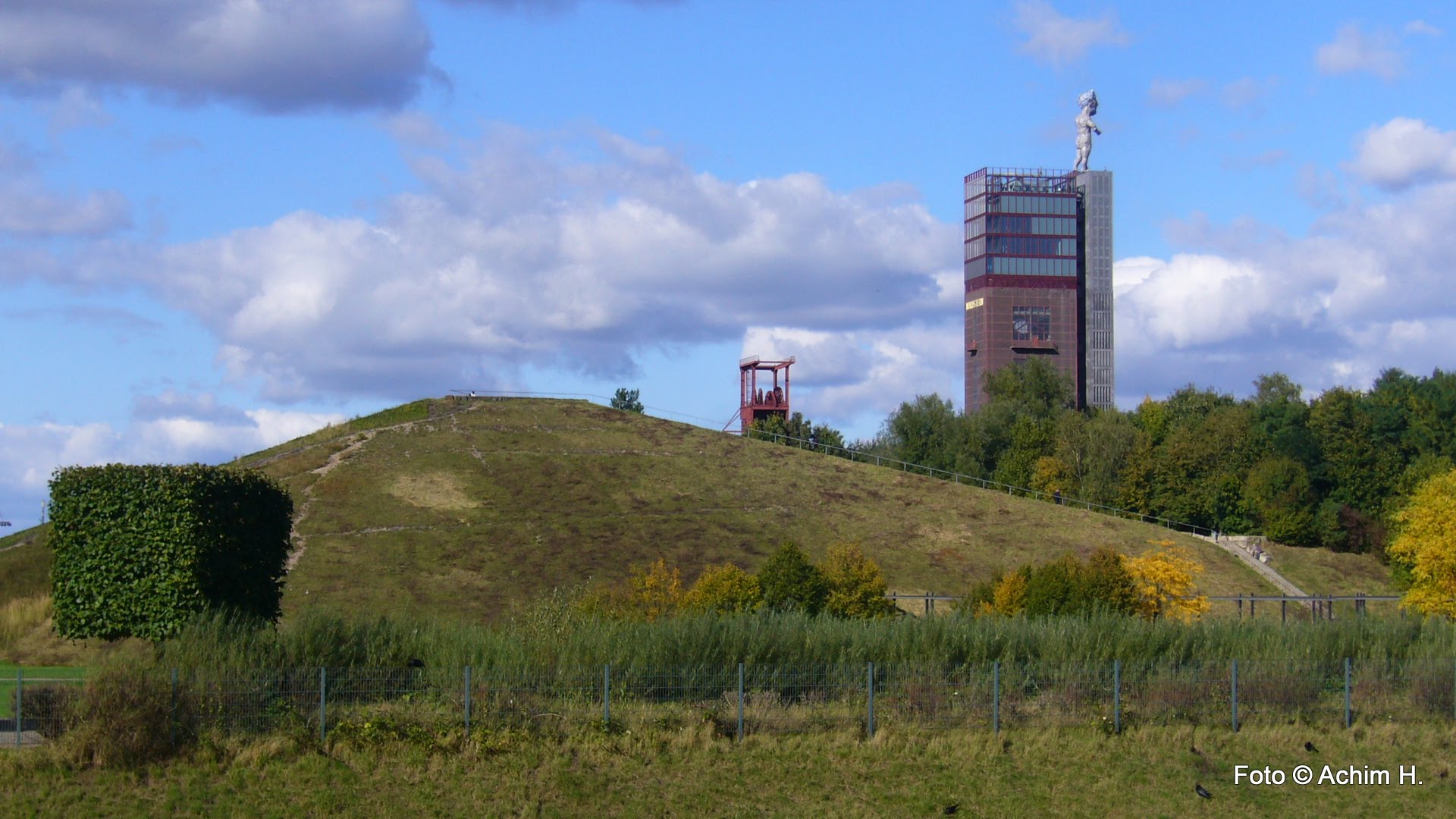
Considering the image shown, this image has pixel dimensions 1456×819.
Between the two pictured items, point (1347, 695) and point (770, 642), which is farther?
point (770, 642)

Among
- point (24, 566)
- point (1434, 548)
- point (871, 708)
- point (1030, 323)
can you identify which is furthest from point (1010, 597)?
point (1030, 323)

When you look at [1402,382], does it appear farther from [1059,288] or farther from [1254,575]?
[1059,288]

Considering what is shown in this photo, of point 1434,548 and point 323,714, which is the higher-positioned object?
point 1434,548

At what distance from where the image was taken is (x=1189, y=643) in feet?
97.3

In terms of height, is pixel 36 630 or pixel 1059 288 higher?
pixel 1059 288

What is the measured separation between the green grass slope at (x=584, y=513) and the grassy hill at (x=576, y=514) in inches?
5.2

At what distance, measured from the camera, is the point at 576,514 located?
2687 inches

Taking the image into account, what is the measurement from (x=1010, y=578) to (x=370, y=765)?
103ft

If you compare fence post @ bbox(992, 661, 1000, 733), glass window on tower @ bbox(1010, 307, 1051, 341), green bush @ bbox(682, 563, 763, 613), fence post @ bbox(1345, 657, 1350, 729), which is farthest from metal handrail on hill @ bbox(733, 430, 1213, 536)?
glass window on tower @ bbox(1010, 307, 1051, 341)

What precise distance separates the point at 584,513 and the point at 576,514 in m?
0.44

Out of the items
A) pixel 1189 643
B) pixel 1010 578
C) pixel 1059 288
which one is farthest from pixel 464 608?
pixel 1059 288

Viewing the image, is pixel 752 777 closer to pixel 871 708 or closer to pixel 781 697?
pixel 871 708

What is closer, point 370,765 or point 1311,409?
point 370,765

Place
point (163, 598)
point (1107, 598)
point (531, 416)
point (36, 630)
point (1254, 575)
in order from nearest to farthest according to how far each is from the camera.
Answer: point (163, 598)
point (36, 630)
point (1107, 598)
point (1254, 575)
point (531, 416)
